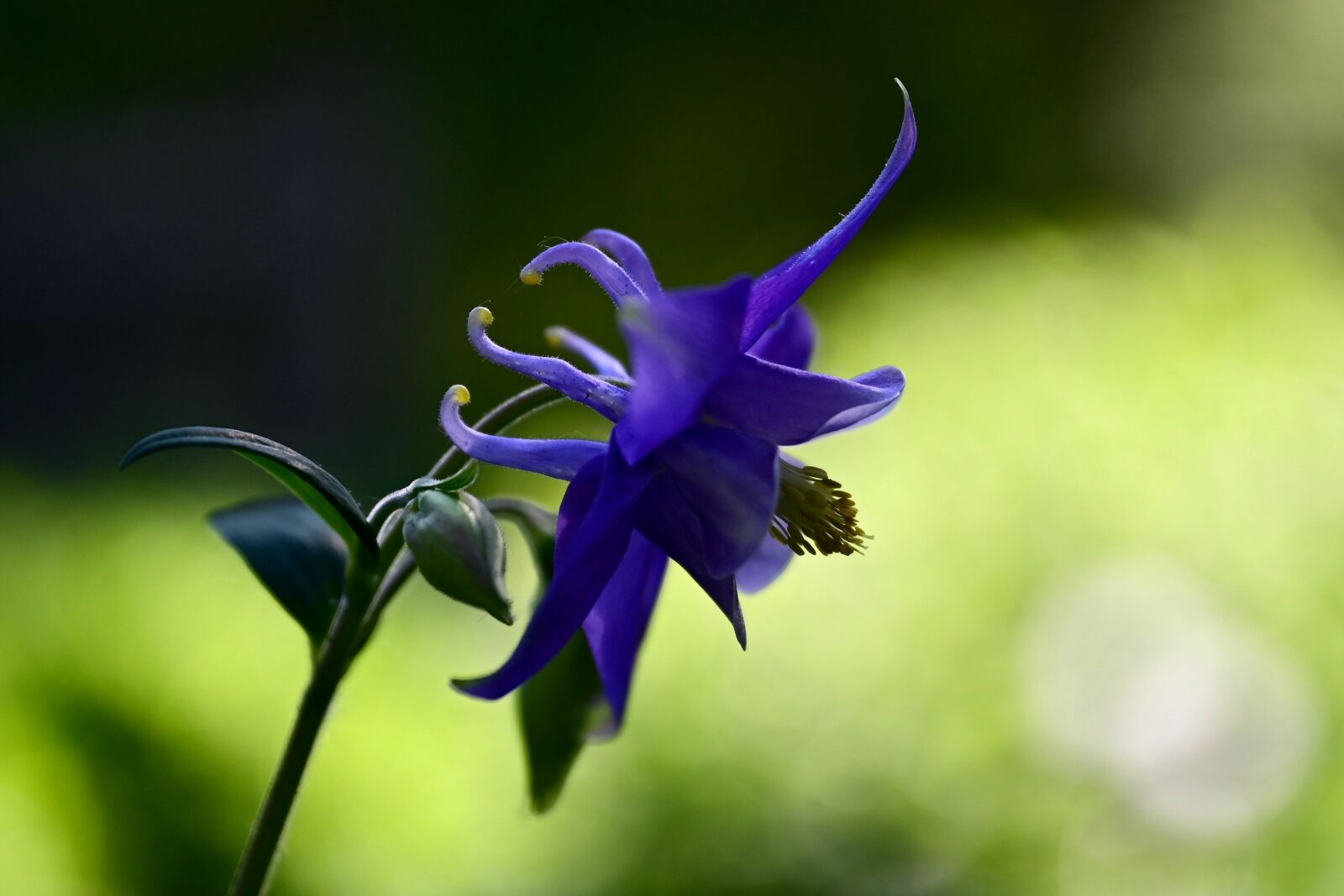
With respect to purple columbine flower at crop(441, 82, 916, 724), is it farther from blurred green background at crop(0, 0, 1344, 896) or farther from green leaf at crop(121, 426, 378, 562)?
blurred green background at crop(0, 0, 1344, 896)

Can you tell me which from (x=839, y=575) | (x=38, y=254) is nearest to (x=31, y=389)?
(x=38, y=254)

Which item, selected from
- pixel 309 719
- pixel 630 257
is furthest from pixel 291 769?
pixel 630 257

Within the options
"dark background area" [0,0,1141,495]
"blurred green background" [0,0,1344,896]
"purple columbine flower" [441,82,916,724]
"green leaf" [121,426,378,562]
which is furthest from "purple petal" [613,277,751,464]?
"dark background area" [0,0,1141,495]

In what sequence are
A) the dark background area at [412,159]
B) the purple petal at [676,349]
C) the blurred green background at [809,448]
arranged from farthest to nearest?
the dark background area at [412,159] < the blurred green background at [809,448] < the purple petal at [676,349]

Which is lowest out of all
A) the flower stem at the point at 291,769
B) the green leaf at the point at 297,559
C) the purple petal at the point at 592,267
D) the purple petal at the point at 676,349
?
the flower stem at the point at 291,769

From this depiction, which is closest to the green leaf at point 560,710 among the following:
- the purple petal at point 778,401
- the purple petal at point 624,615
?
the purple petal at point 624,615

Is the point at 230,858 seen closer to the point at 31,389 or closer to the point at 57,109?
the point at 31,389

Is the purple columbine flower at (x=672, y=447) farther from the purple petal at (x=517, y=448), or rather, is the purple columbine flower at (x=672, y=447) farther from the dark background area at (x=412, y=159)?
the dark background area at (x=412, y=159)
